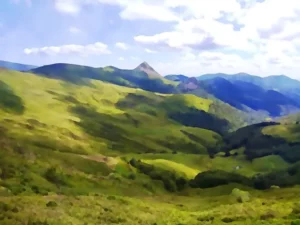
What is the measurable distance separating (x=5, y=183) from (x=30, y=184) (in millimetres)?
7381

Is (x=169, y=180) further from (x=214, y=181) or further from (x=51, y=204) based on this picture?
(x=51, y=204)

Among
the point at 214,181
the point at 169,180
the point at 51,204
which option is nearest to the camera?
the point at 51,204

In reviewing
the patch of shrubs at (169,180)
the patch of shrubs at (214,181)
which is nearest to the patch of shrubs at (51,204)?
the patch of shrubs at (169,180)

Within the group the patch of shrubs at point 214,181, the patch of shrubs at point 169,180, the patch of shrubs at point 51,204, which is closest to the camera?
the patch of shrubs at point 51,204

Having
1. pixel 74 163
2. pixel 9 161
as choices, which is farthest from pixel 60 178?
pixel 74 163

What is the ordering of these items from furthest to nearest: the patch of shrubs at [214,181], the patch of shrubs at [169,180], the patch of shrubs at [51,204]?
the patch of shrubs at [214,181]
the patch of shrubs at [169,180]
the patch of shrubs at [51,204]

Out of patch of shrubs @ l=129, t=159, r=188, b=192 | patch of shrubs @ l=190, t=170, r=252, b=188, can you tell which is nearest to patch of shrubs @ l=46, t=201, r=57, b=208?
patch of shrubs @ l=129, t=159, r=188, b=192

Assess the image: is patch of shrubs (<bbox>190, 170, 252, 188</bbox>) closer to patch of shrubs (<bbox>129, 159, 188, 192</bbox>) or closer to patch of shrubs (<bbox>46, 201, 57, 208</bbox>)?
patch of shrubs (<bbox>129, 159, 188, 192</bbox>)

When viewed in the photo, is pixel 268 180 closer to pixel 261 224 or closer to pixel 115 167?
pixel 115 167

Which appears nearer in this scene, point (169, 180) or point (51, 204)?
point (51, 204)

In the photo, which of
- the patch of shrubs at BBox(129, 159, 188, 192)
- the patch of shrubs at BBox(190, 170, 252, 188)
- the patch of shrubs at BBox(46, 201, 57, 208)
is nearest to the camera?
the patch of shrubs at BBox(46, 201, 57, 208)

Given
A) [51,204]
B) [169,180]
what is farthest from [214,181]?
[51,204]

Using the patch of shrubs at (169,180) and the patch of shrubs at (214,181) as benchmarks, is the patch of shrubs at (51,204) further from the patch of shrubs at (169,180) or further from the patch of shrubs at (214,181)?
the patch of shrubs at (214,181)

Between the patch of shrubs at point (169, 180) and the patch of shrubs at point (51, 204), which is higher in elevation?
the patch of shrubs at point (51, 204)
